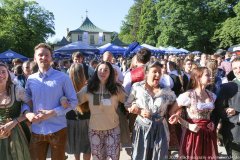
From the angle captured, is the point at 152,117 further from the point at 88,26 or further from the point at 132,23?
the point at 88,26

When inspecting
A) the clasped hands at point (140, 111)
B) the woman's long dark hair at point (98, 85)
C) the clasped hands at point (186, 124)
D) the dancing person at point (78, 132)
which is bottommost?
the dancing person at point (78, 132)

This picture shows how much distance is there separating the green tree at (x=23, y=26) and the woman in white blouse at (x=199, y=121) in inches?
1633

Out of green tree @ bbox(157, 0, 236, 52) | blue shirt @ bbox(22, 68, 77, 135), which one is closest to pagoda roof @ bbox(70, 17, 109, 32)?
green tree @ bbox(157, 0, 236, 52)

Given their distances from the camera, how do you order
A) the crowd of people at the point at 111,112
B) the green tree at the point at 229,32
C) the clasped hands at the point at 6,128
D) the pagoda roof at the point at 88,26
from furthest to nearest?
the pagoda roof at the point at 88,26, the green tree at the point at 229,32, the crowd of people at the point at 111,112, the clasped hands at the point at 6,128

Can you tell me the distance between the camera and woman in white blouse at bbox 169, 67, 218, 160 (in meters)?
3.94

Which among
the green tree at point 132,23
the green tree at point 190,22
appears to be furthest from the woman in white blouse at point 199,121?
the green tree at point 132,23

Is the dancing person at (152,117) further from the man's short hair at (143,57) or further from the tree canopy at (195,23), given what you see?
the tree canopy at (195,23)

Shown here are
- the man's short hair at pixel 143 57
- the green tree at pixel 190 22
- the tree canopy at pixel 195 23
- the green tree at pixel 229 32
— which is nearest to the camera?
the man's short hair at pixel 143 57

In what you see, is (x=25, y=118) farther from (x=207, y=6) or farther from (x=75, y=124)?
(x=207, y=6)

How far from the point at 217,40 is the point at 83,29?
136ft

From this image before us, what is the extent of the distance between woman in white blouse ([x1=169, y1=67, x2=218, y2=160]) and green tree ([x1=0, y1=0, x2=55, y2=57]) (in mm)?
41488

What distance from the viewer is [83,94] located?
412cm

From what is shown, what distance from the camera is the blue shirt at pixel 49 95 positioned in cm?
355

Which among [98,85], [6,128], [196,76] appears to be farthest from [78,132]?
[196,76]
